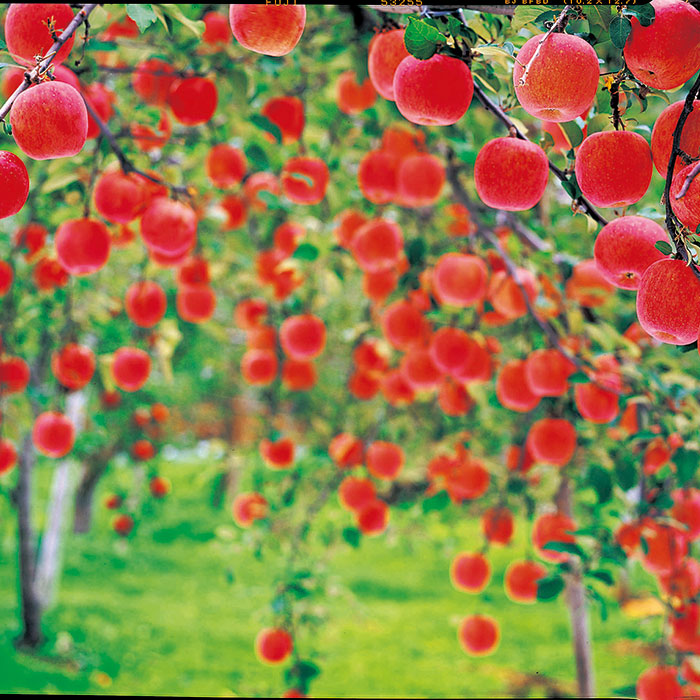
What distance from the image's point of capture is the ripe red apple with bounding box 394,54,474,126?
819 mm

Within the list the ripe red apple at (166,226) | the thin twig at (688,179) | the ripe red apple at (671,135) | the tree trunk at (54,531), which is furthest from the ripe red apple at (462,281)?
the tree trunk at (54,531)

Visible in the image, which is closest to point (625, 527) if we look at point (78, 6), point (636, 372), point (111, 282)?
point (636, 372)

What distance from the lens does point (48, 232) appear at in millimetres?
2240

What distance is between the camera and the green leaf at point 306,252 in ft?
5.68

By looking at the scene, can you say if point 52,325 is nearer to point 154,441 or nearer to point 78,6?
point 78,6

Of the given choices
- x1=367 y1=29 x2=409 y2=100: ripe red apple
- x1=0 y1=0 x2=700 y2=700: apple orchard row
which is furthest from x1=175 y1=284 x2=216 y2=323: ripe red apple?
x1=367 y1=29 x2=409 y2=100: ripe red apple

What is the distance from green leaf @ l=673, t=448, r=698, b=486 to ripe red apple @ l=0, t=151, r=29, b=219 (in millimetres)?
1278

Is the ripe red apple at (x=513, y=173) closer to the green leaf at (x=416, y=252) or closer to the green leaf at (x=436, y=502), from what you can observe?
the green leaf at (x=416, y=252)

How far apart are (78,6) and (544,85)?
0.65m

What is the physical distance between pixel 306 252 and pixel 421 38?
0.99m

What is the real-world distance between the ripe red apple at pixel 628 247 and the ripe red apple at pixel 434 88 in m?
0.23

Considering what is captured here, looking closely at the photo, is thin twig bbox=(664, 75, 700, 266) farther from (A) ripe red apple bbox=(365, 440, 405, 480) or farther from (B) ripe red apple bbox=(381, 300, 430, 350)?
(A) ripe red apple bbox=(365, 440, 405, 480)

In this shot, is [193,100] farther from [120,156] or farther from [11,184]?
[11,184]

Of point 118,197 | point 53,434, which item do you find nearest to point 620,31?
point 118,197
